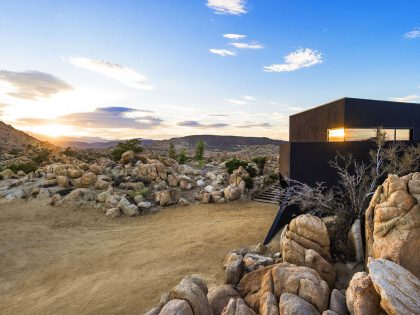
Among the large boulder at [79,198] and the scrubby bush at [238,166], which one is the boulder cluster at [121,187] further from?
the scrubby bush at [238,166]

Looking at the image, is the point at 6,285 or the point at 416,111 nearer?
the point at 6,285

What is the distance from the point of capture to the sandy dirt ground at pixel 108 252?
41.9 ft

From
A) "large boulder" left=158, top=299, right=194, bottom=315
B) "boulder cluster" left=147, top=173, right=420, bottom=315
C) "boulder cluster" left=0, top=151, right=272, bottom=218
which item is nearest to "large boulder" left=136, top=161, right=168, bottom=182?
"boulder cluster" left=0, top=151, right=272, bottom=218

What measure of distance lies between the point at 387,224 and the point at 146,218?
1930cm

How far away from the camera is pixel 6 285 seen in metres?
14.8

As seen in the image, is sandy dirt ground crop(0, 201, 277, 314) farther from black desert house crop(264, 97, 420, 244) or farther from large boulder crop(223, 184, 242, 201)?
black desert house crop(264, 97, 420, 244)

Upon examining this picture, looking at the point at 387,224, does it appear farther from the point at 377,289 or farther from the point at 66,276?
the point at 66,276

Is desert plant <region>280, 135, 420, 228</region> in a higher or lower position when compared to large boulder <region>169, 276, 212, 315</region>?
higher

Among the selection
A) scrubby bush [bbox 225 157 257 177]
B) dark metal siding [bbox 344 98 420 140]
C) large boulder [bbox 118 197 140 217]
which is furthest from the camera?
scrubby bush [bbox 225 157 257 177]

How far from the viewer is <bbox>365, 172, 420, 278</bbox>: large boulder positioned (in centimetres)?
Answer: 960

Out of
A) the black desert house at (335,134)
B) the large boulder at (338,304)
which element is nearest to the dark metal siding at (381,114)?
the black desert house at (335,134)

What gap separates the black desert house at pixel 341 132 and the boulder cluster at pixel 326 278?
4314 mm

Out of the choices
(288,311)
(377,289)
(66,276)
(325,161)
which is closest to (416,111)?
(325,161)

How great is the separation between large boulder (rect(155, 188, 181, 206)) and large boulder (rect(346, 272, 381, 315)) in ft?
68.7
